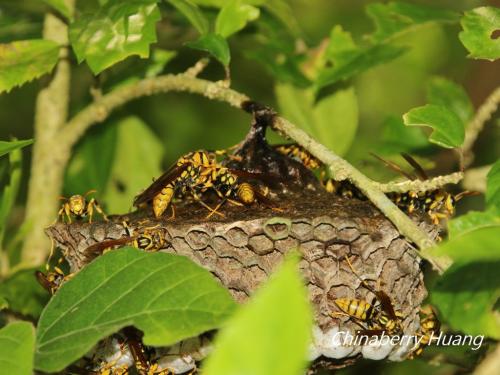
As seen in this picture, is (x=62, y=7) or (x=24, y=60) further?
(x=62, y=7)

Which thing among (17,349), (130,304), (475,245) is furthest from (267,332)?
(17,349)

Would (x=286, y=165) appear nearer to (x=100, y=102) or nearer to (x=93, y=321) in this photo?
(x=100, y=102)

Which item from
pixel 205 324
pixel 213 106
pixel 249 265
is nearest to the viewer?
pixel 205 324

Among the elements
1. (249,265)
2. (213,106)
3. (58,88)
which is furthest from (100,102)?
(213,106)

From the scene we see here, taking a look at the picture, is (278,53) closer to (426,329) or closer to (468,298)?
(426,329)

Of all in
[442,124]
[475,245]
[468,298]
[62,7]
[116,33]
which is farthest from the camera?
[62,7]

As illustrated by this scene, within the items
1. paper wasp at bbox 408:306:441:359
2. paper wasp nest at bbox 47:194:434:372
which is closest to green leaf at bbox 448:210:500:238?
paper wasp nest at bbox 47:194:434:372

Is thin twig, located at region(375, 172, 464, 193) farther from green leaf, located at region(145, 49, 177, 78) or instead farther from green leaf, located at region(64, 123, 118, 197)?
green leaf, located at region(64, 123, 118, 197)
